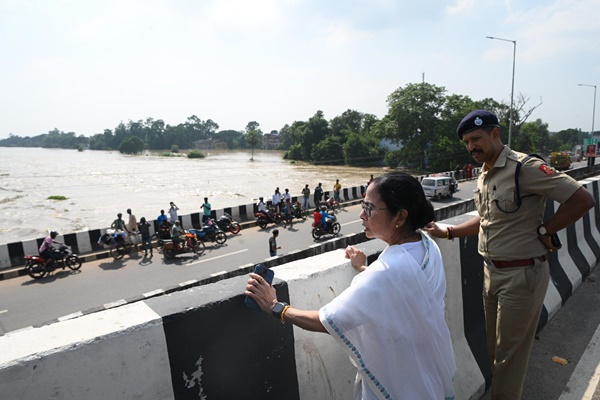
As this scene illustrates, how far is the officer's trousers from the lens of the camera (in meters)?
2.25

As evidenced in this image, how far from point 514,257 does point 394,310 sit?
140 centimetres

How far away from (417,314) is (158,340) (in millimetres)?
867

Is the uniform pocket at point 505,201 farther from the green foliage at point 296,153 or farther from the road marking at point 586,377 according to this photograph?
the green foliage at point 296,153

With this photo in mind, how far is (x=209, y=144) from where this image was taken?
437 ft

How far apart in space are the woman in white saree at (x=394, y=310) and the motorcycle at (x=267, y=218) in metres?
13.4

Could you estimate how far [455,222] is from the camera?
277cm

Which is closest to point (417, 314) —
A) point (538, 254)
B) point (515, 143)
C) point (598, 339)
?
point (538, 254)

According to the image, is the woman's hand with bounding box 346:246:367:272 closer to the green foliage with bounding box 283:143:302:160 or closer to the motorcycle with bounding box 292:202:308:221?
the motorcycle with bounding box 292:202:308:221

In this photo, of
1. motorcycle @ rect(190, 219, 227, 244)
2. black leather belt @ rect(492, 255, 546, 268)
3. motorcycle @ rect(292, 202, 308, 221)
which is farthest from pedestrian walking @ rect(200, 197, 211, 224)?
black leather belt @ rect(492, 255, 546, 268)

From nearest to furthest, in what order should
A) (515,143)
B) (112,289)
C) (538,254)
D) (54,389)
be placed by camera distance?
(54,389), (538,254), (112,289), (515,143)

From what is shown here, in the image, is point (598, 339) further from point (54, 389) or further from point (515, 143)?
point (515, 143)

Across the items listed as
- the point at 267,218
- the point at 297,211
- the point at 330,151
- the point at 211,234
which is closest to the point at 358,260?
the point at 211,234

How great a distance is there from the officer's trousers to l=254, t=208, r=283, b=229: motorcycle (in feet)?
41.7

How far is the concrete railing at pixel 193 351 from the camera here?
1.15 m
